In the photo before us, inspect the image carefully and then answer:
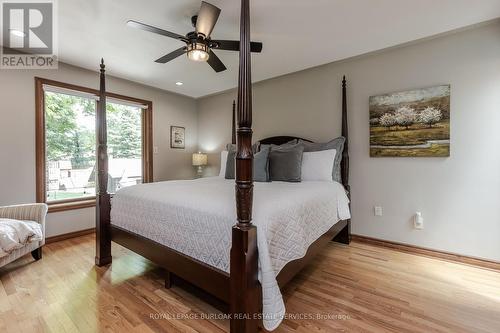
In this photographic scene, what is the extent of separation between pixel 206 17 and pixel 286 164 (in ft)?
5.62

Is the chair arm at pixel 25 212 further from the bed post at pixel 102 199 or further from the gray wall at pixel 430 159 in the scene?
the gray wall at pixel 430 159

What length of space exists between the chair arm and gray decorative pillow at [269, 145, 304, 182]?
2.64 metres

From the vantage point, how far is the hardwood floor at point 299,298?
1555mm

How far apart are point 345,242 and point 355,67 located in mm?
2319

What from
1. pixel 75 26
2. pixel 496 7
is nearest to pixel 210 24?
pixel 75 26

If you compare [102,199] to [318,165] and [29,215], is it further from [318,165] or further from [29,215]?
[318,165]

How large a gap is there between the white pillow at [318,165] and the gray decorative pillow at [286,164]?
120mm

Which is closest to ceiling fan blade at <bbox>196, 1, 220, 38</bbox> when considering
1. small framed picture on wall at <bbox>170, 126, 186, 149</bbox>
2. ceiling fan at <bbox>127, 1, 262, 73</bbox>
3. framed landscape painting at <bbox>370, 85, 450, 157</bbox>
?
ceiling fan at <bbox>127, 1, 262, 73</bbox>

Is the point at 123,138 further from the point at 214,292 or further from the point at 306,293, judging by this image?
the point at 306,293

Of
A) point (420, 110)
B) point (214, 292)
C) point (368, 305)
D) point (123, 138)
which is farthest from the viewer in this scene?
point (123, 138)

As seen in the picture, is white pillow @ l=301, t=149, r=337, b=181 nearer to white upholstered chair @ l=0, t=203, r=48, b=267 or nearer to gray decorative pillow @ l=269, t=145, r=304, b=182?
gray decorative pillow @ l=269, t=145, r=304, b=182

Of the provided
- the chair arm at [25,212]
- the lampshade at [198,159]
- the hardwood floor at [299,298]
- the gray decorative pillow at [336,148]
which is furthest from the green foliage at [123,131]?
the gray decorative pillow at [336,148]

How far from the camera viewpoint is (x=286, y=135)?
3.71 metres

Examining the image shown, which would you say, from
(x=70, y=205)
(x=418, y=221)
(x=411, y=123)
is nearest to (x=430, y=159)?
(x=411, y=123)
